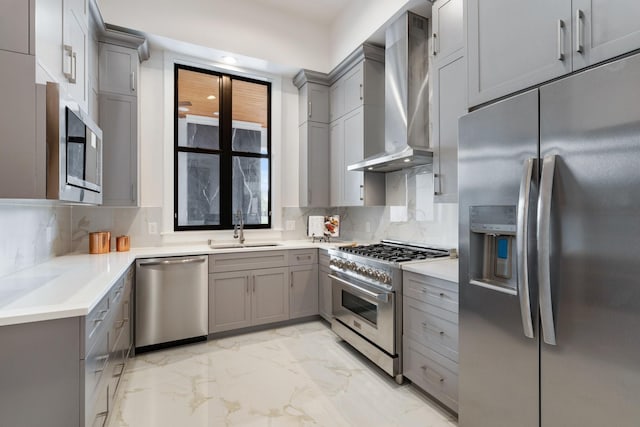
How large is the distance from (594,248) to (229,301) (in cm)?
291

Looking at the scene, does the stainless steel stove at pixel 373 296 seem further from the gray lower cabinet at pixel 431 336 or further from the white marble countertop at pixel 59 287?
the white marble countertop at pixel 59 287

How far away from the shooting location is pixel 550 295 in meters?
1.19

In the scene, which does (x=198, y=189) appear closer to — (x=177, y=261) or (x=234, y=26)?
(x=177, y=261)

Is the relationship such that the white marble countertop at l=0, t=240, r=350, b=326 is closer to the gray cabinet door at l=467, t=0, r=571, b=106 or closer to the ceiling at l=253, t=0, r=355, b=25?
the gray cabinet door at l=467, t=0, r=571, b=106

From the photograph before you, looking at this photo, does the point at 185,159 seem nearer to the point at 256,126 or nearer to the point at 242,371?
the point at 256,126

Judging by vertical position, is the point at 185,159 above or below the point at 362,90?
below

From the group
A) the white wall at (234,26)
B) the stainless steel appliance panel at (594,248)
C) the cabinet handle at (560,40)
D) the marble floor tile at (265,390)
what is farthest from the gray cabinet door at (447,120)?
the white wall at (234,26)

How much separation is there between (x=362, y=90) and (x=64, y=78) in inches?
100

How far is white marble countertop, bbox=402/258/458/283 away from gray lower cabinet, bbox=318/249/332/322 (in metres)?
1.28

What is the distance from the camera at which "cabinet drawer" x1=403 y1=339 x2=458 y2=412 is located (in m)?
1.91

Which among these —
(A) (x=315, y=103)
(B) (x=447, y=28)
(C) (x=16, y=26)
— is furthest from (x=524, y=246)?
(A) (x=315, y=103)

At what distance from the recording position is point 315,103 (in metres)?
3.96

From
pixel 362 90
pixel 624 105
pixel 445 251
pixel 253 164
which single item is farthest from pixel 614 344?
pixel 253 164

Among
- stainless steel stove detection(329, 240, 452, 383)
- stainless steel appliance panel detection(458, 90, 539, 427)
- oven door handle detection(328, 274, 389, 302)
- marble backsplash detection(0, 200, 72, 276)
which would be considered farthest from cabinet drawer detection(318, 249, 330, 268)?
marble backsplash detection(0, 200, 72, 276)
